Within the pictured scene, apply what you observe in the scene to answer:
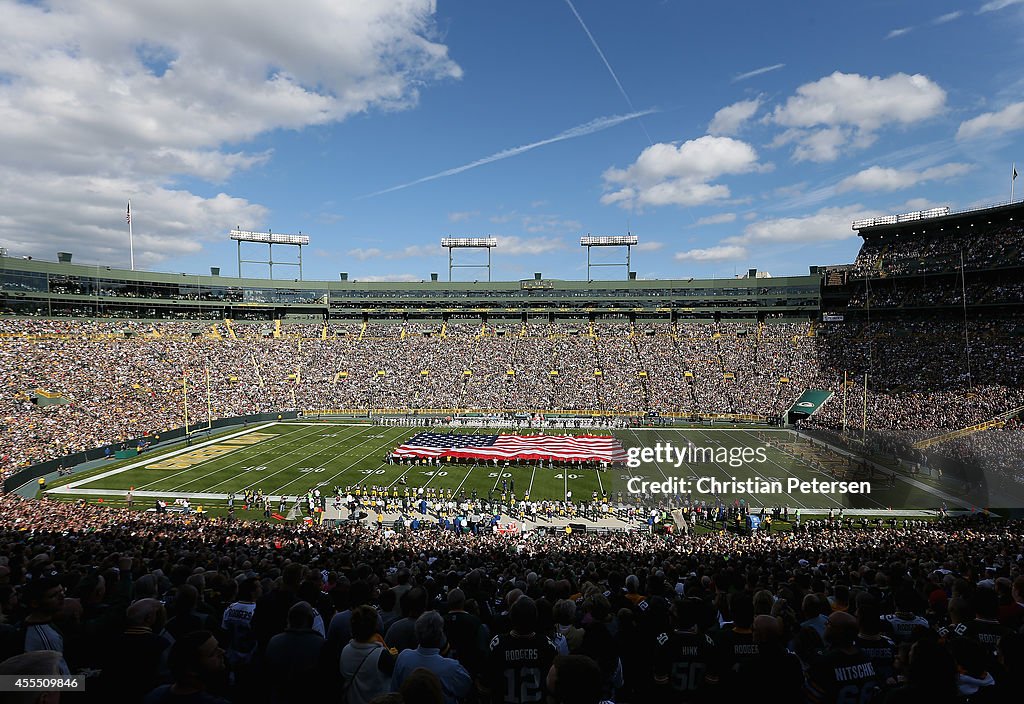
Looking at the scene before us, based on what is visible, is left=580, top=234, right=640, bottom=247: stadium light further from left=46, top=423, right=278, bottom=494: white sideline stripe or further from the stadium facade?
left=46, top=423, right=278, bottom=494: white sideline stripe

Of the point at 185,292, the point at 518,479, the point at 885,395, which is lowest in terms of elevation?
the point at 518,479

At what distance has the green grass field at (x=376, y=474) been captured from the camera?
29.0m

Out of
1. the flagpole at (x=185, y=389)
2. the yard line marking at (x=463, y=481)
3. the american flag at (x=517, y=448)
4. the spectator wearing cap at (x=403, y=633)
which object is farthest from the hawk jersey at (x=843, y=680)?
the flagpole at (x=185, y=389)

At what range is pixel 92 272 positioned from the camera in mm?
69500

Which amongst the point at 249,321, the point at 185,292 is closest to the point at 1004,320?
the point at 249,321

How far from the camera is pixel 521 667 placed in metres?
3.91

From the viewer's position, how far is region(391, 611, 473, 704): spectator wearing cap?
371 centimetres

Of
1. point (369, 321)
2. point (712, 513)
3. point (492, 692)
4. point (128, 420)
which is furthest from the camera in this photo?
point (369, 321)

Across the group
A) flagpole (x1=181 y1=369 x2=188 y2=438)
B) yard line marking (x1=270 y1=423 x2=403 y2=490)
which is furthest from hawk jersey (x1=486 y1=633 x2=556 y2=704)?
flagpole (x1=181 y1=369 x2=188 y2=438)

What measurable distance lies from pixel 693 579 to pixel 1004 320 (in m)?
61.1

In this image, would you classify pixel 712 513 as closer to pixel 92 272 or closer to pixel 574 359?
pixel 574 359

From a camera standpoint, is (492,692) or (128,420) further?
(128,420)

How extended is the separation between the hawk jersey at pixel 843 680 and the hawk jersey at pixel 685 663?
0.77m

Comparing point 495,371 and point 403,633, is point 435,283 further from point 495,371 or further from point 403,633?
point 403,633
